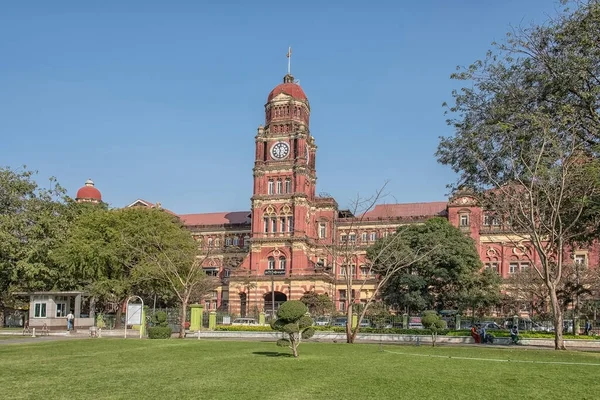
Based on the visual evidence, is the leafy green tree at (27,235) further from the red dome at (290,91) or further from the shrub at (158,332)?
the red dome at (290,91)

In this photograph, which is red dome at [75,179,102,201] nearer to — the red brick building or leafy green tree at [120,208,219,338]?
the red brick building

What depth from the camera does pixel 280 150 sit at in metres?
72.2

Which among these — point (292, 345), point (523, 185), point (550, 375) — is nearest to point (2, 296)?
point (292, 345)

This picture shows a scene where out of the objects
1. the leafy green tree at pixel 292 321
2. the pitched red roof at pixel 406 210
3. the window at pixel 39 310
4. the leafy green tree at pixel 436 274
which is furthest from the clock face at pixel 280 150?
the leafy green tree at pixel 292 321

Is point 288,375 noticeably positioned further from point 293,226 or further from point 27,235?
point 293,226

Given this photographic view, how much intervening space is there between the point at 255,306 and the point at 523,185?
47418 millimetres

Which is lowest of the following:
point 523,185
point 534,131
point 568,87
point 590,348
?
point 590,348

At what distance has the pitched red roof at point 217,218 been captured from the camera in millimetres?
87562

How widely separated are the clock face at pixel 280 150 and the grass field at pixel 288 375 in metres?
49.2

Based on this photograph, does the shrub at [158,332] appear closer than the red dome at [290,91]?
Yes

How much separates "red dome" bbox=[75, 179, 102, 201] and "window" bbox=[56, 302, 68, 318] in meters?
42.9

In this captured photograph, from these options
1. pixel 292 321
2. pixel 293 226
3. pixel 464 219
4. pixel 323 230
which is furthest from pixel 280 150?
pixel 292 321

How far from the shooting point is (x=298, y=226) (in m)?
69.9

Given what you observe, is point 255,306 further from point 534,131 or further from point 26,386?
point 26,386
